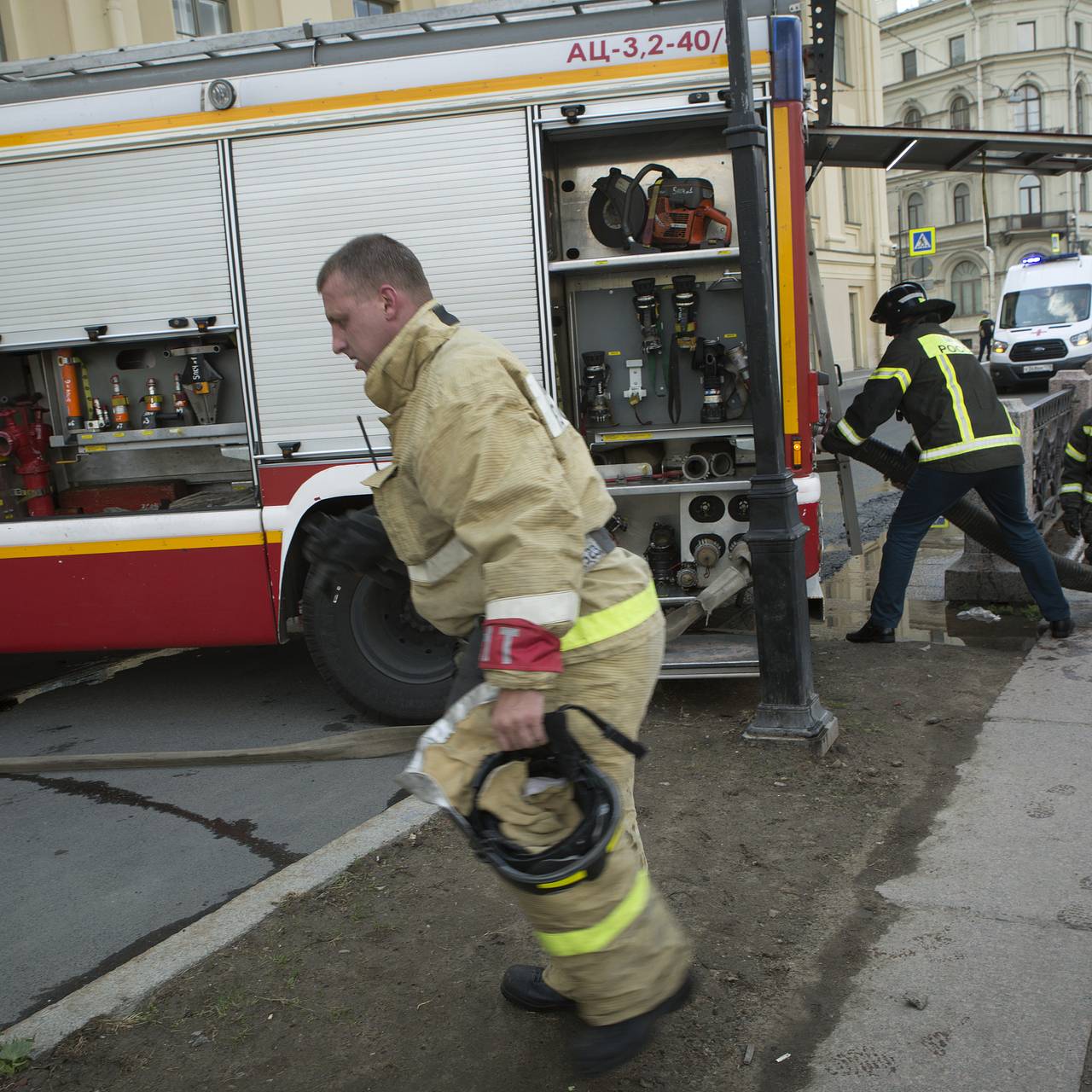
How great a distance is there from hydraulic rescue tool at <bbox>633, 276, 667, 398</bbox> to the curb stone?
2.81 m

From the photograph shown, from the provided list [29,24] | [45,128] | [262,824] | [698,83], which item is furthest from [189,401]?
[29,24]

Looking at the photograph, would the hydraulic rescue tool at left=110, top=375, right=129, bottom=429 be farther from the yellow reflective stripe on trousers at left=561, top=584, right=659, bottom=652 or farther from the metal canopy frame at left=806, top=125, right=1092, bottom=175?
the yellow reflective stripe on trousers at left=561, top=584, right=659, bottom=652

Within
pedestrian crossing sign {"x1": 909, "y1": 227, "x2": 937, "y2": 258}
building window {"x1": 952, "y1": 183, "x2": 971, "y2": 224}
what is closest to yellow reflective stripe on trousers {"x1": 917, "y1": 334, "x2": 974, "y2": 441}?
pedestrian crossing sign {"x1": 909, "y1": 227, "x2": 937, "y2": 258}

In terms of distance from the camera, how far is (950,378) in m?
5.87

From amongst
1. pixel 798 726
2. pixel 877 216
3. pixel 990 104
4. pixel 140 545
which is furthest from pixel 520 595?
pixel 990 104

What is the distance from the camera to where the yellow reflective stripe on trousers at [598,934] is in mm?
2340

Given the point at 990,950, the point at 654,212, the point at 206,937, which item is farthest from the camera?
the point at 654,212

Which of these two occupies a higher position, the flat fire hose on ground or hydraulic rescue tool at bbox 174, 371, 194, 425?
hydraulic rescue tool at bbox 174, 371, 194, 425

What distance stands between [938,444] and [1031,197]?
60.7 meters

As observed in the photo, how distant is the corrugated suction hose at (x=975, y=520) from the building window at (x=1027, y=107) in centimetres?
5987

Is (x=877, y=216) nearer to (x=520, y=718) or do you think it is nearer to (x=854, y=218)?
(x=854, y=218)

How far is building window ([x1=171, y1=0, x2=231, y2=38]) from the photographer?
14.6m

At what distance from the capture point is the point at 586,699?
7.95 ft

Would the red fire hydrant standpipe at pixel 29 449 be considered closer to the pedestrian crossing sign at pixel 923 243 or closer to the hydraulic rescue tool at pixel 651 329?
the hydraulic rescue tool at pixel 651 329
